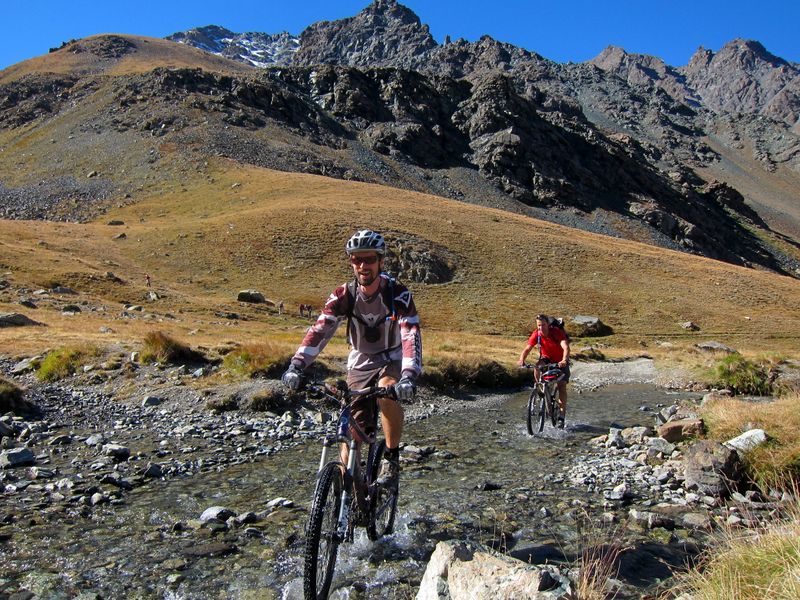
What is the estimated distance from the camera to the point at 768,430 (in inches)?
410

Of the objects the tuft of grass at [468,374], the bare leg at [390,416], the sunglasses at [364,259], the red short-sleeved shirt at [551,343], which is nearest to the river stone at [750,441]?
the red short-sleeved shirt at [551,343]

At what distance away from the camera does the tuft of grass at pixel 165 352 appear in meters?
18.3

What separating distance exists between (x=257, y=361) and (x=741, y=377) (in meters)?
19.8

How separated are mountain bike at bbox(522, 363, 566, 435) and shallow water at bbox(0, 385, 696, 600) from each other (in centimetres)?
210

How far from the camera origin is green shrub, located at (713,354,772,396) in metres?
22.0

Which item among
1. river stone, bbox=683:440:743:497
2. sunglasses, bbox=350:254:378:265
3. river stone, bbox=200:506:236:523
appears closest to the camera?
sunglasses, bbox=350:254:378:265

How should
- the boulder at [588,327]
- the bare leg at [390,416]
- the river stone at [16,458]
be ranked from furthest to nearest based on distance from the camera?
1. the boulder at [588,327]
2. the river stone at [16,458]
3. the bare leg at [390,416]

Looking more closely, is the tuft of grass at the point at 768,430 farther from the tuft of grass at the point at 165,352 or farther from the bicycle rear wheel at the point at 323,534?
the tuft of grass at the point at 165,352

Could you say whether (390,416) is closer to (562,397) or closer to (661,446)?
(661,446)

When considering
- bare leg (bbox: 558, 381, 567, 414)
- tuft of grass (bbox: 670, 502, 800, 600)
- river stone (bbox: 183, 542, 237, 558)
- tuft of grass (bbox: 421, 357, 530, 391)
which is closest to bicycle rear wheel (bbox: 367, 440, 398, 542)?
river stone (bbox: 183, 542, 237, 558)

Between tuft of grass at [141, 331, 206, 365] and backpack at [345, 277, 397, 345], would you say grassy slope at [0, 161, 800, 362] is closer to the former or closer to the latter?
tuft of grass at [141, 331, 206, 365]

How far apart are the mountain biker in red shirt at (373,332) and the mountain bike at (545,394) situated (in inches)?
323

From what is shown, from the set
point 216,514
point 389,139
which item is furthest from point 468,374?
point 389,139

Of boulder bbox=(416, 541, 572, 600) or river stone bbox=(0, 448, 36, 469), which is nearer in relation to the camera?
boulder bbox=(416, 541, 572, 600)
